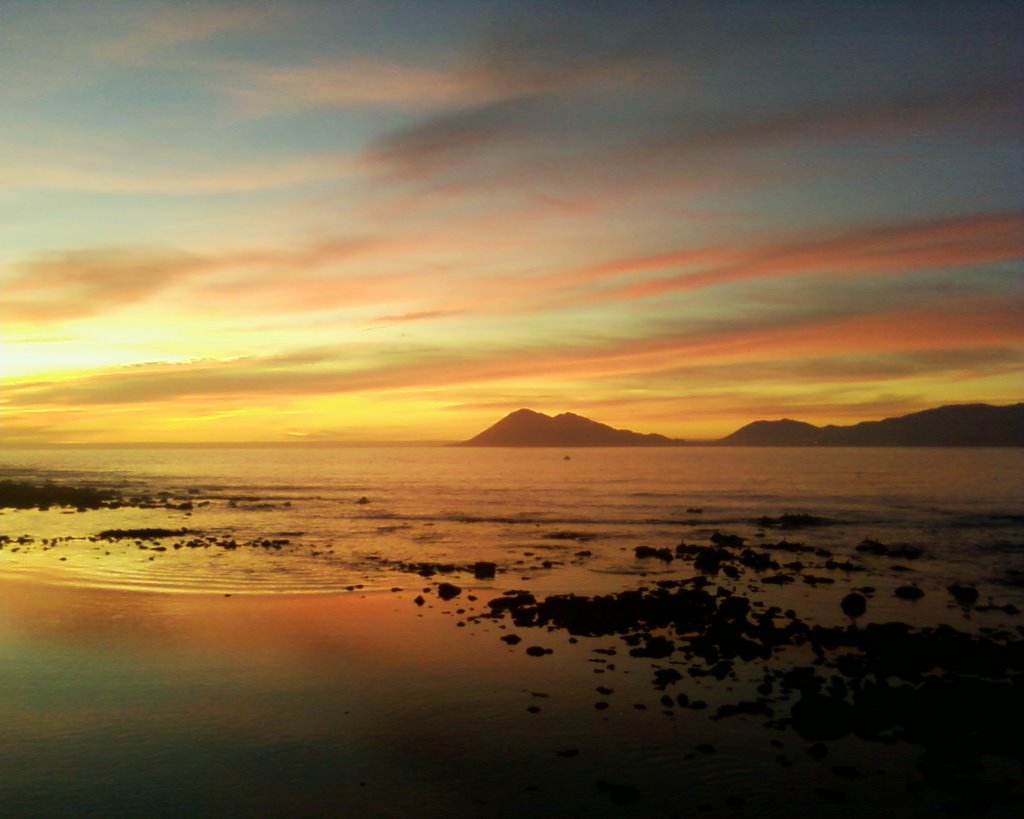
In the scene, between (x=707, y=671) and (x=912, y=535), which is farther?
(x=912, y=535)

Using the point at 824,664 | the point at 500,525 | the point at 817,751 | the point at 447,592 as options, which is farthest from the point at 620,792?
the point at 500,525

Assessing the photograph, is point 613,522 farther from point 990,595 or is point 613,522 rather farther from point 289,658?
point 289,658

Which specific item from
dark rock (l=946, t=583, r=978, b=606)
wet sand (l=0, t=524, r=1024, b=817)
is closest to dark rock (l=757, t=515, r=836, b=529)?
dark rock (l=946, t=583, r=978, b=606)

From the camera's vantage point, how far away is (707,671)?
1906cm

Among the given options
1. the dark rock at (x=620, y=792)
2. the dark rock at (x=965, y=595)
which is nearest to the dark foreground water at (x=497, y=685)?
the dark rock at (x=620, y=792)

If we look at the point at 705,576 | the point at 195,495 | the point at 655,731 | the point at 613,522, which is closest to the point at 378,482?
the point at 195,495

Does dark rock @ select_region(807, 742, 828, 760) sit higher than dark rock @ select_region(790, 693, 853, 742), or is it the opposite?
dark rock @ select_region(790, 693, 853, 742)

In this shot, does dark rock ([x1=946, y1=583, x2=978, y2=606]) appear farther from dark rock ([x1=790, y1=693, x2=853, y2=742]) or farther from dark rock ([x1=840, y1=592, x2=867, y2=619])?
dark rock ([x1=790, y1=693, x2=853, y2=742])

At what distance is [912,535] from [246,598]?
4410 centimetres

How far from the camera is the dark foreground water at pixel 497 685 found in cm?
1270

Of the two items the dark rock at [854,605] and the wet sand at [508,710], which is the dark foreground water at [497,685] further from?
the dark rock at [854,605]

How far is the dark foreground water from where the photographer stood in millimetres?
12703

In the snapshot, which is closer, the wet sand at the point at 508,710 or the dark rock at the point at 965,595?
the wet sand at the point at 508,710

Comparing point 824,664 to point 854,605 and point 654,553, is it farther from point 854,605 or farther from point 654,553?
point 654,553
